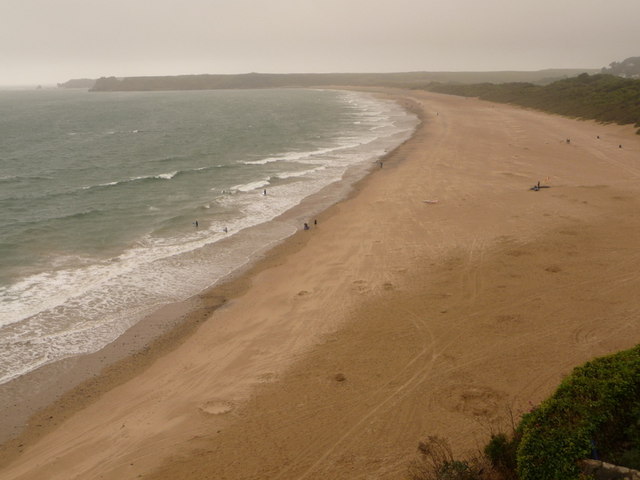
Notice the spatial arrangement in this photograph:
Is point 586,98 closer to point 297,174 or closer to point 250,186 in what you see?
point 297,174

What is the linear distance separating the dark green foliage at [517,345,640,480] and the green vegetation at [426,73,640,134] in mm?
56394

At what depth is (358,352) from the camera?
15055 mm

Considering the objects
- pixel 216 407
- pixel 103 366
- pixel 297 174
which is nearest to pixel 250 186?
pixel 297 174

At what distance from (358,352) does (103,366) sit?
8.59 meters

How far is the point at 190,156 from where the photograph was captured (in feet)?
185

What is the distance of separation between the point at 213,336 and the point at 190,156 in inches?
1689

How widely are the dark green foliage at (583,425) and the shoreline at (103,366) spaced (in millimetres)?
12275

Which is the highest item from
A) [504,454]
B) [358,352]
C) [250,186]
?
[250,186]

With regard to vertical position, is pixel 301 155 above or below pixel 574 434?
above

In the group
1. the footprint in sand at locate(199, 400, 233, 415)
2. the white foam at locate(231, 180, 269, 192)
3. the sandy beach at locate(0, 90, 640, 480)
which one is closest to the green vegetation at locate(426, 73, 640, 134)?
the sandy beach at locate(0, 90, 640, 480)

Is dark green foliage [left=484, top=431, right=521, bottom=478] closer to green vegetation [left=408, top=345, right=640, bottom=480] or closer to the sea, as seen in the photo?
green vegetation [left=408, top=345, right=640, bottom=480]

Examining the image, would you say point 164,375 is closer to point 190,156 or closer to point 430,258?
point 430,258

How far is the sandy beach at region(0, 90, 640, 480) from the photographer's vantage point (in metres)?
11.5

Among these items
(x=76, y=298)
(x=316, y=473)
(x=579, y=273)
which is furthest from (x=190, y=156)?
(x=316, y=473)
